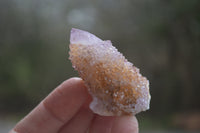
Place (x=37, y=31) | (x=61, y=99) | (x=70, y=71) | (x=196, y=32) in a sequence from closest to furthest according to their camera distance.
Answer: (x=61, y=99) < (x=196, y=32) < (x=70, y=71) < (x=37, y=31)

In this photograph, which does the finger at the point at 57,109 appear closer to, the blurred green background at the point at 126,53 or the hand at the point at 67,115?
the hand at the point at 67,115

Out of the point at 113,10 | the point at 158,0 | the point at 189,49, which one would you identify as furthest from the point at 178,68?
the point at 113,10

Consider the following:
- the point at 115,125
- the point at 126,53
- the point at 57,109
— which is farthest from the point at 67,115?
the point at 126,53

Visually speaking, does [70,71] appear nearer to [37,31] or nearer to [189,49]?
[37,31]

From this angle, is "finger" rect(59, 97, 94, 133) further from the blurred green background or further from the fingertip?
the blurred green background

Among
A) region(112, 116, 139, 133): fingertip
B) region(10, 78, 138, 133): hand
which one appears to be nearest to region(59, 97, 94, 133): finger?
region(10, 78, 138, 133): hand

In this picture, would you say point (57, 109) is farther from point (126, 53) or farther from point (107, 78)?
point (126, 53)

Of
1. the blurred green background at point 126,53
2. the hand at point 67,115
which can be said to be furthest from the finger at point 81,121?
the blurred green background at point 126,53
